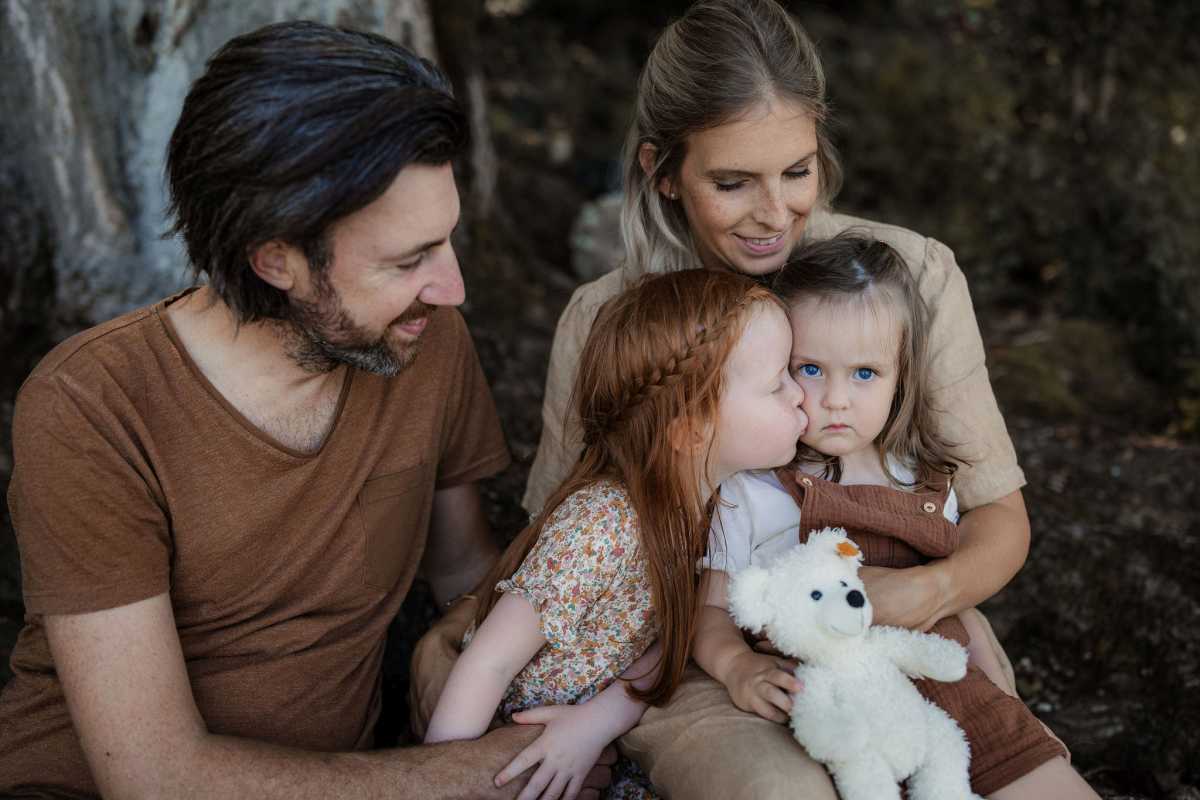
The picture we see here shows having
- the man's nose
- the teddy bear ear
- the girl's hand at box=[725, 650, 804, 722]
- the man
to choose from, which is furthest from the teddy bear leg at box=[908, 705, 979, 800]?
the man's nose

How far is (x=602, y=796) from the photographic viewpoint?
2602 mm

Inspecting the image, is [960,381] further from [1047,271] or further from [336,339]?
[1047,271]

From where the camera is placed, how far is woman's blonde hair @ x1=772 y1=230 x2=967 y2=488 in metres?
2.57

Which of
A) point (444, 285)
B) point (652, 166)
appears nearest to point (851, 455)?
point (652, 166)

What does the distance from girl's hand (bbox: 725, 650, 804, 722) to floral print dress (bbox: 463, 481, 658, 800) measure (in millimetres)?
256

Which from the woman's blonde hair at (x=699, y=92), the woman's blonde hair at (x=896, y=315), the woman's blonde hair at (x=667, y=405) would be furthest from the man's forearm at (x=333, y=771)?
the woman's blonde hair at (x=699, y=92)

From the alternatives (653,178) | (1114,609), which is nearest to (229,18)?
(653,178)

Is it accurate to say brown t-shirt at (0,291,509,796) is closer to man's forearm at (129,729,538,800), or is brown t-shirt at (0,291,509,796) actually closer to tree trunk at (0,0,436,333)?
man's forearm at (129,729,538,800)

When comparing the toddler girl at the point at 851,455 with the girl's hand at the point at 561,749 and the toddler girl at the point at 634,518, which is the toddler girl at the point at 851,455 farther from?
the girl's hand at the point at 561,749

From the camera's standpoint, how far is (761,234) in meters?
2.75

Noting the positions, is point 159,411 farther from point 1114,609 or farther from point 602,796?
point 1114,609

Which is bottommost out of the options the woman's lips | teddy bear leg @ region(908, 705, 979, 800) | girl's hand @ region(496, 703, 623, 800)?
girl's hand @ region(496, 703, 623, 800)

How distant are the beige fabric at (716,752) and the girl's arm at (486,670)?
34 cm

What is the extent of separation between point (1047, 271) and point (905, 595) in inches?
155
